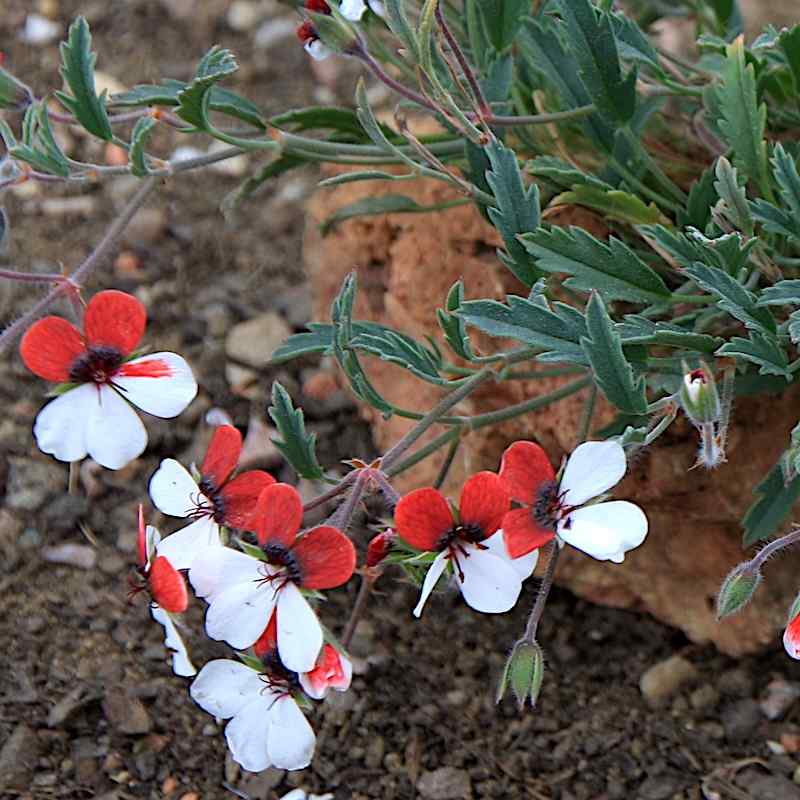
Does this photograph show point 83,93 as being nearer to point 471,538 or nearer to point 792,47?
point 471,538

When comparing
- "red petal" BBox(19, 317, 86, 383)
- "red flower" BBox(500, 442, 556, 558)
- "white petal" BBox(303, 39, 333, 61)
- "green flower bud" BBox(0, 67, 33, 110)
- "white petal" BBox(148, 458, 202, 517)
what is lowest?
"white petal" BBox(148, 458, 202, 517)

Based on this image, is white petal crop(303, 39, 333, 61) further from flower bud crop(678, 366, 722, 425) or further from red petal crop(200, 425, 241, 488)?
flower bud crop(678, 366, 722, 425)

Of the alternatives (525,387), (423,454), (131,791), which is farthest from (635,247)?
(131,791)

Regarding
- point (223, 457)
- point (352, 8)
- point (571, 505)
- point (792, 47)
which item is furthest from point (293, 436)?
point (792, 47)

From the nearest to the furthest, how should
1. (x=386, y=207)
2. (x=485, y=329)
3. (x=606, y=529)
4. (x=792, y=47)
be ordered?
(x=606, y=529) < (x=485, y=329) < (x=792, y=47) < (x=386, y=207)

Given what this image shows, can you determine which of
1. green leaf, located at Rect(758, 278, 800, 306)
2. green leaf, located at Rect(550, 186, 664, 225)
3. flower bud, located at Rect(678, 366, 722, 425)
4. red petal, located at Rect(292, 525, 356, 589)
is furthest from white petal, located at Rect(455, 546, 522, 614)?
green leaf, located at Rect(550, 186, 664, 225)

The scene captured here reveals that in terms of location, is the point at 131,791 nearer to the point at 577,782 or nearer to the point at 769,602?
the point at 577,782
